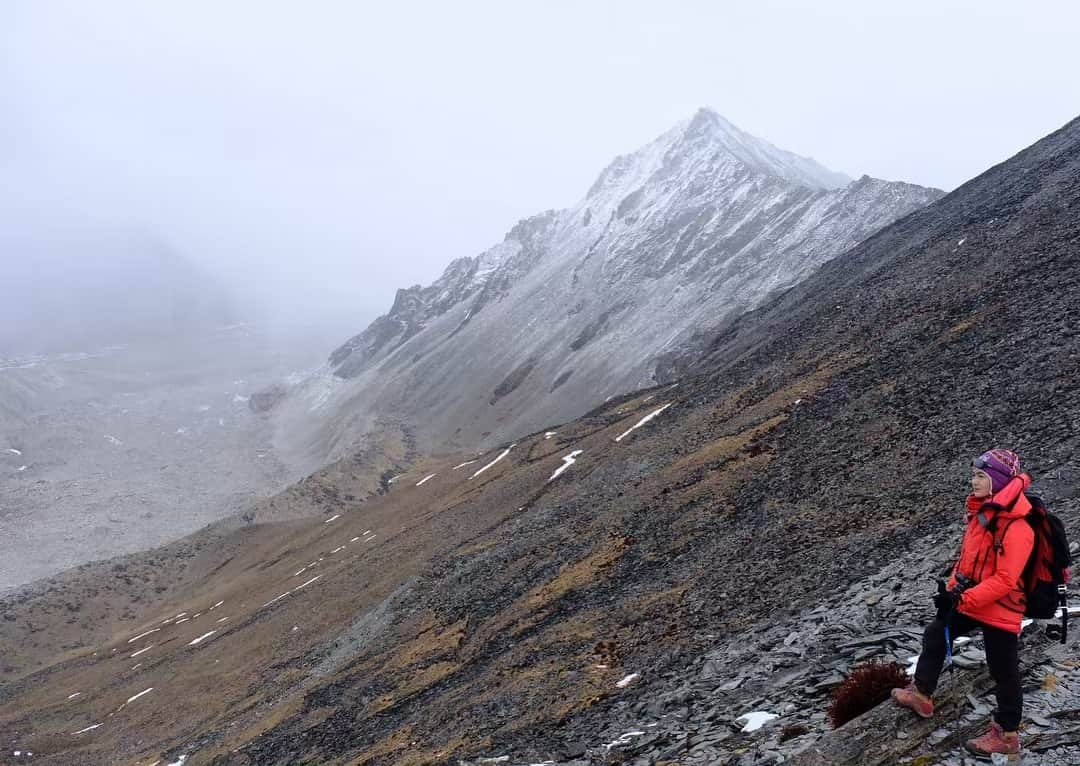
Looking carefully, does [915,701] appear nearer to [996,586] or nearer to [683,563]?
[996,586]

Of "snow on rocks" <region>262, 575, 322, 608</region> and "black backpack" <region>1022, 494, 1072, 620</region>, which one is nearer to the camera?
"black backpack" <region>1022, 494, 1072, 620</region>

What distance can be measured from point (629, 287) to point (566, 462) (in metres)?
100

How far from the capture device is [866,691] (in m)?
9.24

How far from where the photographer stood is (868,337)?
37031mm

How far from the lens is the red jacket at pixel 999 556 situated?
7.09m

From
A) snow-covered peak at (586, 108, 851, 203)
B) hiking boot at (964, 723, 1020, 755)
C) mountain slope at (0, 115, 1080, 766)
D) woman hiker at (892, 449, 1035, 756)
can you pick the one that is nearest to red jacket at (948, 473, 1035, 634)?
woman hiker at (892, 449, 1035, 756)

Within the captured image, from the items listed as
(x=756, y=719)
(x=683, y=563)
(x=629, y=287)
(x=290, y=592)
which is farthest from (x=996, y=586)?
(x=629, y=287)

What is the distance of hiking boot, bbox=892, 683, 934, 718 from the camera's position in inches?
→ 321

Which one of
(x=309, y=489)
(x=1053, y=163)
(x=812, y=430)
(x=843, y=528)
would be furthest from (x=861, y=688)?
(x=309, y=489)

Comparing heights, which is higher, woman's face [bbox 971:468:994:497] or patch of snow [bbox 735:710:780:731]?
woman's face [bbox 971:468:994:497]

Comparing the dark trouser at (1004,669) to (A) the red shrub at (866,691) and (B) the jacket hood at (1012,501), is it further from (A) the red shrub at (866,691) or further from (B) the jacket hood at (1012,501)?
(A) the red shrub at (866,691)

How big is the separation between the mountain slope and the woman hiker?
2.40 ft

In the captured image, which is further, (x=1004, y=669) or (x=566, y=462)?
(x=566, y=462)

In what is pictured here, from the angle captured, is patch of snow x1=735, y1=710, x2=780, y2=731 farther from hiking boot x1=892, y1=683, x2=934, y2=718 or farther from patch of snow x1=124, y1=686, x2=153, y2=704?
patch of snow x1=124, y1=686, x2=153, y2=704
